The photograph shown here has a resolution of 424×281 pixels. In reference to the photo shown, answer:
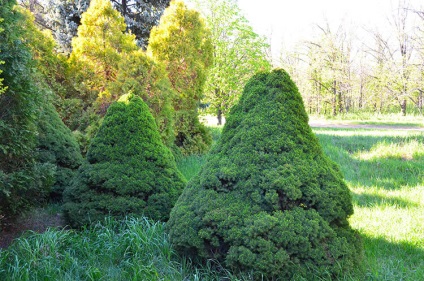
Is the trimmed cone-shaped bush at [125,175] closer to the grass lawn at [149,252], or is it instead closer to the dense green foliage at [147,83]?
the grass lawn at [149,252]

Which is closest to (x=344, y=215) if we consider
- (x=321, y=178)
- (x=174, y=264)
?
(x=321, y=178)

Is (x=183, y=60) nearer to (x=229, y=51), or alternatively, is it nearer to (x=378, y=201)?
(x=378, y=201)

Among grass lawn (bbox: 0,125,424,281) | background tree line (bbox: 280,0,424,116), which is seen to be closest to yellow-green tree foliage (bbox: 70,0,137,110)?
grass lawn (bbox: 0,125,424,281)

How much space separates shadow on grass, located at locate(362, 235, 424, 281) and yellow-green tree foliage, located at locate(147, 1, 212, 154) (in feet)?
20.7

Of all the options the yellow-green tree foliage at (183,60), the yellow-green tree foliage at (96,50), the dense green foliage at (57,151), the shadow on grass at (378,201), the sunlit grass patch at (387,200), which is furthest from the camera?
the yellow-green tree foliage at (183,60)

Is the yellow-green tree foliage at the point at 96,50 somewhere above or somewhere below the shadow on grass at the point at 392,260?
above

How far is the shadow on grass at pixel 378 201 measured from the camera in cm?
481

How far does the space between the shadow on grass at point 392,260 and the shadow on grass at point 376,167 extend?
8.11 ft

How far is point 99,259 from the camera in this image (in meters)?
3.24

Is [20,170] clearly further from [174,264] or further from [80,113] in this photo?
[80,113]

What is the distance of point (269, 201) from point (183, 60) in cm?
729

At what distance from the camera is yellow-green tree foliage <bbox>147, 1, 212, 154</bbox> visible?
930 centimetres

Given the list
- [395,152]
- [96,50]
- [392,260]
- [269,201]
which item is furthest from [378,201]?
[96,50]

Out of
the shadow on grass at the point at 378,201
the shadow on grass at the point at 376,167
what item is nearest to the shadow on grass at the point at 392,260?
the shadow on grass at the point at 378,201
